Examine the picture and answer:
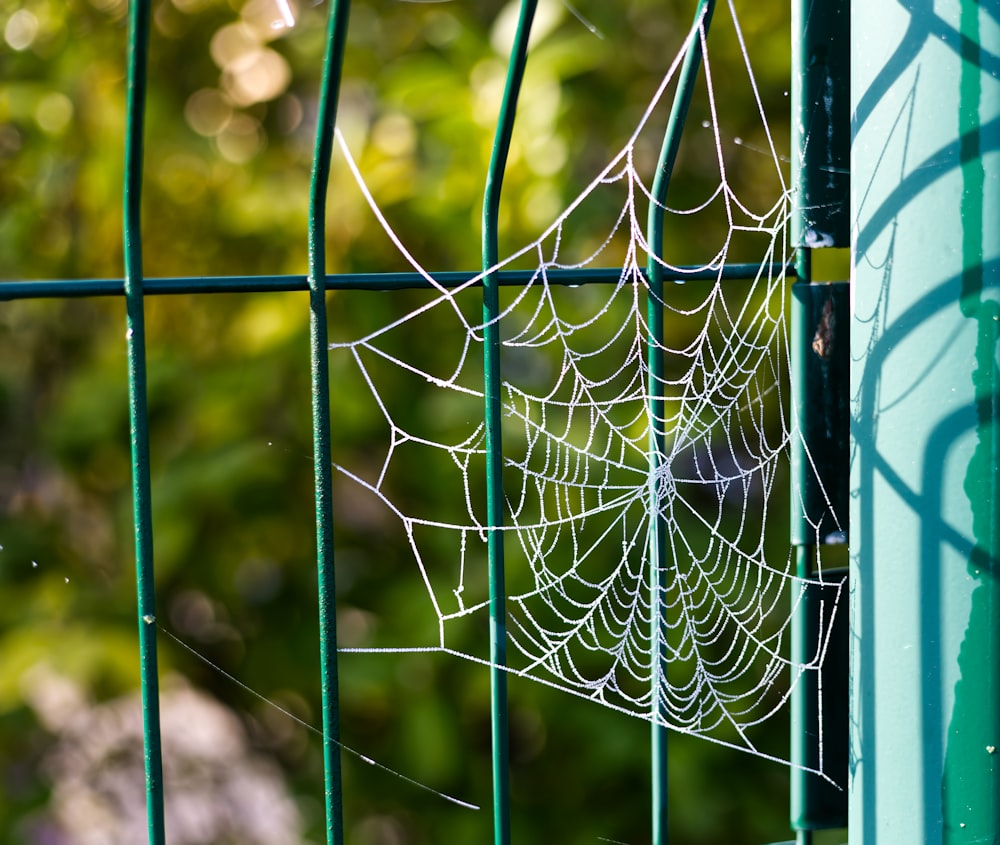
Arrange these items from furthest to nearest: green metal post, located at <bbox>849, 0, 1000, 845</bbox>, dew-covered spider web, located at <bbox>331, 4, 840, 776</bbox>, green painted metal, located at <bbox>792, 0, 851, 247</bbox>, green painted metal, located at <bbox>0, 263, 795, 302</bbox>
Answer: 1. dew-covered spider web, located at <bbox>331, 4, 840, 776</bbox>
2. green painted metal, located at <bbox>792, 0, 851, 247</bbox>
3. green metal post, located at <bbox>849, 0, 1000, 845</bbox>
4. green painted metal, located at <bbox>0, 263, 795, 302</bbox>

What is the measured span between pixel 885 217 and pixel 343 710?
1.54m

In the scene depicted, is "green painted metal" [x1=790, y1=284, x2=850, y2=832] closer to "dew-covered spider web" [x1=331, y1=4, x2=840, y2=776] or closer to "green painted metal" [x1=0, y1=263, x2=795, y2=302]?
"green painted metal" [x1=0, y1=263, x2=795, y2=302]

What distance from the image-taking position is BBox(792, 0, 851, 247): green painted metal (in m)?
1.40

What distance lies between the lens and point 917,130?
1.28 metres

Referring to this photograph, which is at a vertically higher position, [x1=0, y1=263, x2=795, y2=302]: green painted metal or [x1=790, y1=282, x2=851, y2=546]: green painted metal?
[x1=0, y1=263, x2=795, y2=302]: green painted metal

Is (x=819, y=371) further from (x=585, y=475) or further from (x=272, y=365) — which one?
(x=272, y=365)

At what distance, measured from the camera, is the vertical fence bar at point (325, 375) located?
1208 millimetres

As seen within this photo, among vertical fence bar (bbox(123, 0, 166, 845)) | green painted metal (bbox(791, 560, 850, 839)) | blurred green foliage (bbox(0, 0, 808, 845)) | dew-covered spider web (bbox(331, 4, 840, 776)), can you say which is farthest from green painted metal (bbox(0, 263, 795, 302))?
blurred green foliage (bbox(0, 0, 808, 845))

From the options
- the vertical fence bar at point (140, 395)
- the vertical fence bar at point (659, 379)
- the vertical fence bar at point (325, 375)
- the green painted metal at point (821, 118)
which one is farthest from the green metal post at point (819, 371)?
the vertical fence bar at point (140, 395)

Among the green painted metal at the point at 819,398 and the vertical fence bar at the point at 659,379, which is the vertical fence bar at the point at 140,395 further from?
the green painted metal at the point at 819,398

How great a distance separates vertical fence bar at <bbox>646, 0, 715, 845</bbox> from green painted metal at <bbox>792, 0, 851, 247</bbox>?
15 centimetres

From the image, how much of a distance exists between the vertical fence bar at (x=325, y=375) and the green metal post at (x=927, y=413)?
63cm

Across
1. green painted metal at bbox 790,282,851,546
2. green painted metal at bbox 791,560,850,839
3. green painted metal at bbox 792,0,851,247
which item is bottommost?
green painted metal at bbox 791,560,850,839

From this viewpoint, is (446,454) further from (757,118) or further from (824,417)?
(757,118)
